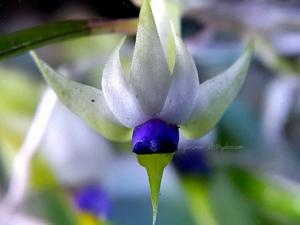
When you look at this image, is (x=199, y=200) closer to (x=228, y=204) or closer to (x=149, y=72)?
(x=228, y=204)

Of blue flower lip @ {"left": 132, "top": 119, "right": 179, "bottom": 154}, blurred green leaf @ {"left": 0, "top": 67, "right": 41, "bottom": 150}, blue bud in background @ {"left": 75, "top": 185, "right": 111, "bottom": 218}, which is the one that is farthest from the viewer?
blurred green leaf @ {"left": 0, "top": 67, "right": 41, "bottom": 150}

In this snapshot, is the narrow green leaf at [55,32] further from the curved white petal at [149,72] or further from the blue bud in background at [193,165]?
the blue bud in background at [193,165]

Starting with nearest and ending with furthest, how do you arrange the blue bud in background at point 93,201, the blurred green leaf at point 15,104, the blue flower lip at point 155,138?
1. the blue flower lip at point 155,138
2. the blue bud in background at point 93,201
3. the blurred green leaf at point 15,104

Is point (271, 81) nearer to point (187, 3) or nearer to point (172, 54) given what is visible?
point (187, 3)

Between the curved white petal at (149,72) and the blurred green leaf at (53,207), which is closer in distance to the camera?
the curved white petal at (149,72)

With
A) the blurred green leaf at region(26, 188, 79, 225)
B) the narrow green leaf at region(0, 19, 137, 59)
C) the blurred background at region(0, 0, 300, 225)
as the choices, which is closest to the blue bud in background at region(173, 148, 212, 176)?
the blurred background at region(0, 0, 300, 225)

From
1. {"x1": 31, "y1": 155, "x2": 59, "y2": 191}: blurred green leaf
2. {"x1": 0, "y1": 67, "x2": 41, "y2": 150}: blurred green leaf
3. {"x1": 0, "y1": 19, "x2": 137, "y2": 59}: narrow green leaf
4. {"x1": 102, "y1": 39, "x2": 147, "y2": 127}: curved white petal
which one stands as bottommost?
{"x1": 102, "y1": 39, "x2": 147, "y2": 127}: curved white petal

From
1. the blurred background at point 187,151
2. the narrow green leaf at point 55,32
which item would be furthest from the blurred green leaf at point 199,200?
the narrow green leaf at point 55,32

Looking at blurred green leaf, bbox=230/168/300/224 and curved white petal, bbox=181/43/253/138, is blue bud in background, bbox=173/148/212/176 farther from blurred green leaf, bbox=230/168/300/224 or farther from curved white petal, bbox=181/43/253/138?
curved white petal, bbox=181/43/253/138

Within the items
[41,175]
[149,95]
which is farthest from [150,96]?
[41,175]

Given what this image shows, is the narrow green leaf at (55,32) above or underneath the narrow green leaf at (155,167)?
above
